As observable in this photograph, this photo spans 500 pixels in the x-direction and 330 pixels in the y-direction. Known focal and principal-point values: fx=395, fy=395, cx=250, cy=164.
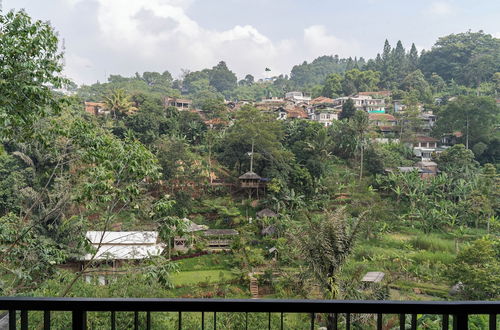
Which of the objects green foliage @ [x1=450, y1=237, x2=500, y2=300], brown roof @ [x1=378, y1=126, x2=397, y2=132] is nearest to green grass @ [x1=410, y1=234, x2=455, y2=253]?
green foliage @ [x1=450, y1=237, x2=500, y2=300]

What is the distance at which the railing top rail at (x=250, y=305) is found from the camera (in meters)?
0.85

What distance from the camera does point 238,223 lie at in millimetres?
11883

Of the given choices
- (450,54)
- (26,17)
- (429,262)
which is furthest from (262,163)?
(450,54)

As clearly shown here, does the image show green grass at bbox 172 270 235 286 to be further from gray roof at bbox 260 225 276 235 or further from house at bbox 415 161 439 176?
house at bbox 415 161 439 176

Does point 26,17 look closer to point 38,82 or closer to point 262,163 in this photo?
point 38,82

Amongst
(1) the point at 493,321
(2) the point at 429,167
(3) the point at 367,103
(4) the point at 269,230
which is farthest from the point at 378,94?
(1) the point at 493,321

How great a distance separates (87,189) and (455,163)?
1443cm

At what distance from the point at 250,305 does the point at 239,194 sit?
1282 centimetres

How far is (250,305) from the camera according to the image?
0.86 m

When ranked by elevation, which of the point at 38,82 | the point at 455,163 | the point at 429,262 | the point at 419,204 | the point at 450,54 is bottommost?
the point at 429,262

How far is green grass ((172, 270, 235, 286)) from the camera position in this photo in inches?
344

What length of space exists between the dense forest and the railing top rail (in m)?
2.42

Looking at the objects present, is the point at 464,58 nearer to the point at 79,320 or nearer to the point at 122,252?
the point at 122,252

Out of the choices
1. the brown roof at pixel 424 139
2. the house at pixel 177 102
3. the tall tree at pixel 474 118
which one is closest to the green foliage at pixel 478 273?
the tall tree at pixel 474 118
